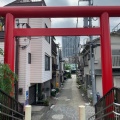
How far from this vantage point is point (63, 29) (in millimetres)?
7566

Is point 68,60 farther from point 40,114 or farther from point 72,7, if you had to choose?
point 72,7

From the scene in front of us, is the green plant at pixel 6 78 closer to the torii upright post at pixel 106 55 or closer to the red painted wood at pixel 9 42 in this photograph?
the red painted wood at pixel 9 42

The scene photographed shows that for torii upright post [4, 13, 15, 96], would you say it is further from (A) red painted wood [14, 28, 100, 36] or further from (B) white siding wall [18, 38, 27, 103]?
(B) white siding wall [18, 38, 27, 103]

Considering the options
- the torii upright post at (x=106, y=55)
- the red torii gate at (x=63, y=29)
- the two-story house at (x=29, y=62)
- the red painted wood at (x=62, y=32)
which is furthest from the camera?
the two-story house at (x=29, y=62)

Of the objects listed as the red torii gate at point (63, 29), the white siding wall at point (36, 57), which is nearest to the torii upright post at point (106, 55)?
the red torii gate at point (63, 29)

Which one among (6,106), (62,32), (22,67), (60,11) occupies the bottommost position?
(6,106)

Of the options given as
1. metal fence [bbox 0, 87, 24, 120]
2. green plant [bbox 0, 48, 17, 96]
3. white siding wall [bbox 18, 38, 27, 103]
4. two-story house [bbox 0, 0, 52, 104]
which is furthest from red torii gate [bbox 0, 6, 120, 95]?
white siding wall [bbox 18, 38, 27, 103]

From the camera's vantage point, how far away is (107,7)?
755cm

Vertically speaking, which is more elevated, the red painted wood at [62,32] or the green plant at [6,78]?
the red painted wood at [62,32]

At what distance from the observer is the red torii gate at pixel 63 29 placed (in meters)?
7.38

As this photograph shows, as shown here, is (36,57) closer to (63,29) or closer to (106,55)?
(63,29)

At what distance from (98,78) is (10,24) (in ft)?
44.7

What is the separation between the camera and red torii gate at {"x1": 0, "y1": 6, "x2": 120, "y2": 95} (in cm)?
738

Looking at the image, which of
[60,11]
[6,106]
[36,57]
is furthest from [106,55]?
[36,57]
